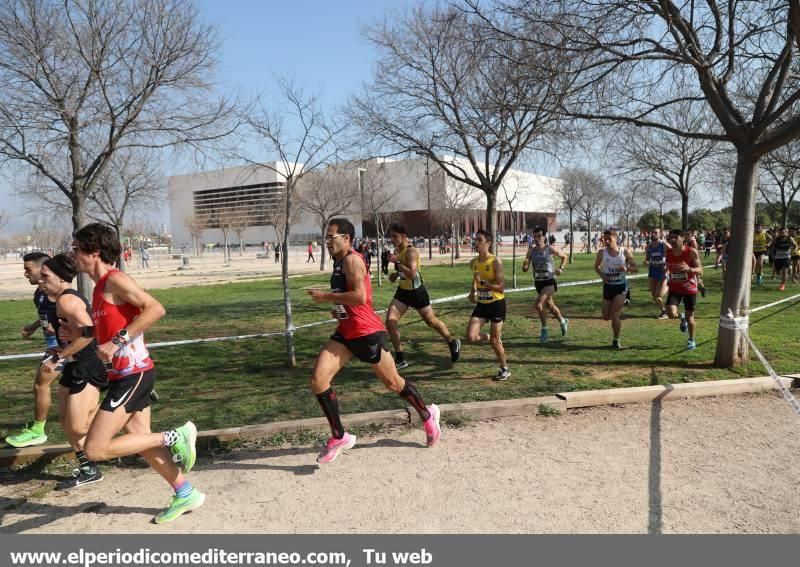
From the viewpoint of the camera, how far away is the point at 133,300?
3.28 meters

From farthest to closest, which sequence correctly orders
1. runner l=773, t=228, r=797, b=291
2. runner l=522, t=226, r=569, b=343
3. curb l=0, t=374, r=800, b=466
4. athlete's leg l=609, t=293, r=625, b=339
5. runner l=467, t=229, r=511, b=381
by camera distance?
runner l=773, t=228, r=797, b=291 → runner l=522, t=226, r=569, b=343 → athlete's leg l=609, t=293, r=625, b=339 → runner l=467, t=229, r=511, b=381 → curb l=0, t=374, r=800, b=466

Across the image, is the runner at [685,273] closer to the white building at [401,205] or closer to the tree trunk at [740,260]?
the tree trunk at [740,260]

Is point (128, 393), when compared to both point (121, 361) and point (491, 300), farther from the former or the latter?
point (491, 300)

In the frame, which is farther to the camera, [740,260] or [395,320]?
[395,320]

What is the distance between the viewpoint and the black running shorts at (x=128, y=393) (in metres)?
3.26

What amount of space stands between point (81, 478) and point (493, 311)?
4.29 metres

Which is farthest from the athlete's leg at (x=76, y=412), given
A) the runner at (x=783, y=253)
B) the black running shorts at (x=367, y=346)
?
the runner at (x=783, y=253)

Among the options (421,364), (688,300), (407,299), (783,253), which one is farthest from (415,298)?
(783,253)

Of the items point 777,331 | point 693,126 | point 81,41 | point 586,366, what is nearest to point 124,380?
point 586,366

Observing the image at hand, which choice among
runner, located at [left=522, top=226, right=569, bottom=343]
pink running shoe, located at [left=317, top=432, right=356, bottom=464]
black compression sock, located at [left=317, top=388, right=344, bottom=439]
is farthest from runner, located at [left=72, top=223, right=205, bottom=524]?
runner, located at [left=522, top=226, right=569, bottom=343]

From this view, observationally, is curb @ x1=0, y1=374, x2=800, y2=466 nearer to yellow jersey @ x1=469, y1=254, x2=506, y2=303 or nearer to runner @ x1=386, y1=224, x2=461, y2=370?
yellow jersey @ x1=469, y1=254, x2=506, y2=303

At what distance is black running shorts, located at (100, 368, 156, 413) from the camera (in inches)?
128

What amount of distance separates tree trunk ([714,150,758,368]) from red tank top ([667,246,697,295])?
1.31m

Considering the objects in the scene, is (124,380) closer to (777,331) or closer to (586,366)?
(586,366)
